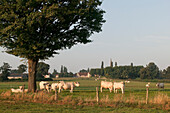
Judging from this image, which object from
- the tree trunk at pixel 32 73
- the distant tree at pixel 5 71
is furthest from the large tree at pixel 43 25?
the distant tree at pixel 5 71

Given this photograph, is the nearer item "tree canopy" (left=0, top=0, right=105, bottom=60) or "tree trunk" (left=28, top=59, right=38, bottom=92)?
"tree canopy" (left=0, top=0, right=105, bottom=60)

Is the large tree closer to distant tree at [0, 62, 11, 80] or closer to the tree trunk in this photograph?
the tree trunk

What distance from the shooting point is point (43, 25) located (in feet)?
109

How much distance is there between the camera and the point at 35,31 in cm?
3294

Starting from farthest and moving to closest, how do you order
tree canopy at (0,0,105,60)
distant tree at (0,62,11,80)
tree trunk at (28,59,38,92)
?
distant tree at (0,62,11,80) → tree trunk at (28,59,38,92) → tree canopy at (0,0,105,60)

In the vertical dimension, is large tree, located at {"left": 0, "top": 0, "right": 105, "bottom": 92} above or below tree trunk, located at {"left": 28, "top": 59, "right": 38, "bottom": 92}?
above

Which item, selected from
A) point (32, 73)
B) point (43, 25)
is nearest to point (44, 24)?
point (43, 25)

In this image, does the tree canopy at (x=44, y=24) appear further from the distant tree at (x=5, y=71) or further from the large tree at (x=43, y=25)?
the distant tree at (x=5, y=71)

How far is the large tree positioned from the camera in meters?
30.7

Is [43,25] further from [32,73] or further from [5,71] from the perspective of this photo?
[5,71]

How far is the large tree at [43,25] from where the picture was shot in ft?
101

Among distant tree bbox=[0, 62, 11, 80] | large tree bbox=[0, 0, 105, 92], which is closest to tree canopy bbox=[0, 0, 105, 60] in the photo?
large tree bbox=[0, 0, 105, 92]

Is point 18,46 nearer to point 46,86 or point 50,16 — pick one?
point 50,16

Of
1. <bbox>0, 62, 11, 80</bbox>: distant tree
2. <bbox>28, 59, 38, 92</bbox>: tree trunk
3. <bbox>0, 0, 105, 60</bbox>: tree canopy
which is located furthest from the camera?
<bbox>0, 62, 11, 80</bbox>: distant tree
